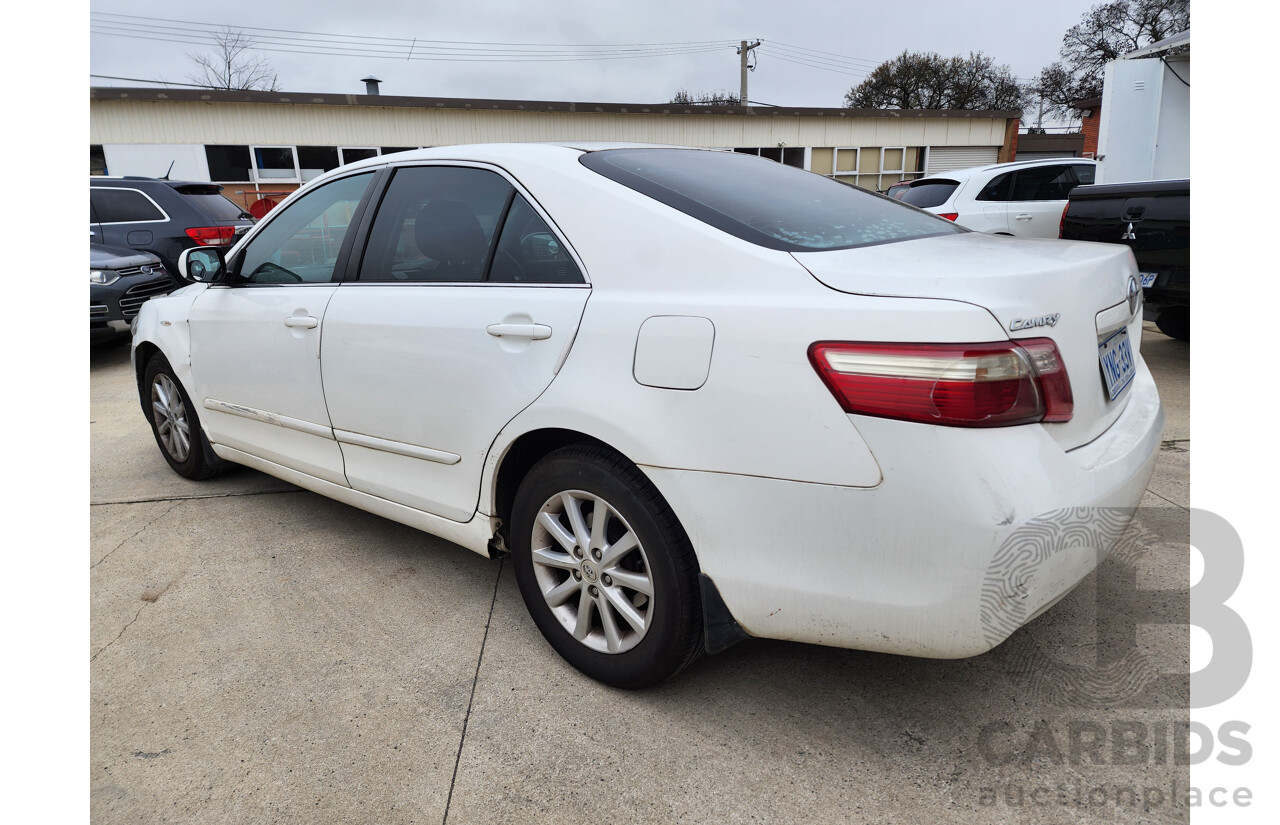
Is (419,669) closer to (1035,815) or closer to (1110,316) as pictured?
(1035,815)

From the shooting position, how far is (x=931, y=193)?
898cm

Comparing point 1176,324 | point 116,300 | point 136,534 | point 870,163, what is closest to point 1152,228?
point 1176,324

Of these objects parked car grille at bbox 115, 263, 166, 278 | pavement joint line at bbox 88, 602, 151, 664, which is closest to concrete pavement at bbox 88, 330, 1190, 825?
pavement joint line at bbox 88, 602, 151, 664

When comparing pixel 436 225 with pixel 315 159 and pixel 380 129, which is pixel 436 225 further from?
pixel 315 159

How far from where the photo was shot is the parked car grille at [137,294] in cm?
759

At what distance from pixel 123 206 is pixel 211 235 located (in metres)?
1.00

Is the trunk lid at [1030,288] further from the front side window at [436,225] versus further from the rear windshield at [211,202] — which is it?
the rear windshield at [211,202]

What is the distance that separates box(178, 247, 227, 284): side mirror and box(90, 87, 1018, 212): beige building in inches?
587

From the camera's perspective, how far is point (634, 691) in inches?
87.6

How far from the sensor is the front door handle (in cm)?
216

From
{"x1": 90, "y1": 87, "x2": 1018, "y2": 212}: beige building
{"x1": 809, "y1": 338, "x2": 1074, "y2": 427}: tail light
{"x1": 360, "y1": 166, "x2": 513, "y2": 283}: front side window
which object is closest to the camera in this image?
{"x1": 809, "y1": 338, "x2": 1074, "y2": 427}: tail light

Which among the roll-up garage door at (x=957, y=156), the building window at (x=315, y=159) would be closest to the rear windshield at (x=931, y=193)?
the building window at (x=315, y=159)

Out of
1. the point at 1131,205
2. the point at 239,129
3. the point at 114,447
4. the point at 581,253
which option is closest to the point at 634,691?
the point at 581,253

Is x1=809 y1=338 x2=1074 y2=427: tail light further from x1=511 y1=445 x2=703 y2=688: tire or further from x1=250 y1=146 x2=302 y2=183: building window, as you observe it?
x1=250 y1=146 x2=302 y2=183: building window
